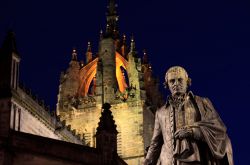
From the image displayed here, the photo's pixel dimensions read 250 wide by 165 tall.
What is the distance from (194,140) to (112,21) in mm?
58665

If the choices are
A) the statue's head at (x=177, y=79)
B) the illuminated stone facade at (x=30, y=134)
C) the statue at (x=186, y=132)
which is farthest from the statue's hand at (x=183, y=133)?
the illuminated stone facade at (x=30, y=134)

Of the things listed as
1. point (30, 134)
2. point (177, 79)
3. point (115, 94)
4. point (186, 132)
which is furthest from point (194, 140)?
point (115, 94)

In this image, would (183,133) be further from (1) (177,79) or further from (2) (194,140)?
(1) (177,79)

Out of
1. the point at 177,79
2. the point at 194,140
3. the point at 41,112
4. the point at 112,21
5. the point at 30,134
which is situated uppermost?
the point at 112,21

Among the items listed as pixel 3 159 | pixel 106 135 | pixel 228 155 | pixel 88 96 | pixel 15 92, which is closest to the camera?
pixel 228 155

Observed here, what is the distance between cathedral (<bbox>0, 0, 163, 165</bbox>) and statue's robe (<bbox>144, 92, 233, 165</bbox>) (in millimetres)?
27249

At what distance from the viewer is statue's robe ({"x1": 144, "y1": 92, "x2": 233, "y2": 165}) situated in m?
7.12

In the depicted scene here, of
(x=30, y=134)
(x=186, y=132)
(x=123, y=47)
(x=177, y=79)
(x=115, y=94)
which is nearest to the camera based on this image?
(x=186, y=132)

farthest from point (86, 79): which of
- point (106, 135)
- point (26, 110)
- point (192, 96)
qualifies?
point (192, 96)

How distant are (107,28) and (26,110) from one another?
2201 centimetres

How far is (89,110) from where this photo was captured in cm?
5856

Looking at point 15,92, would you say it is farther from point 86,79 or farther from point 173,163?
point 173,163

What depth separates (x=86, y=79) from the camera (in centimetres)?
6400

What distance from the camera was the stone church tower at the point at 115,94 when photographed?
5650 cm
